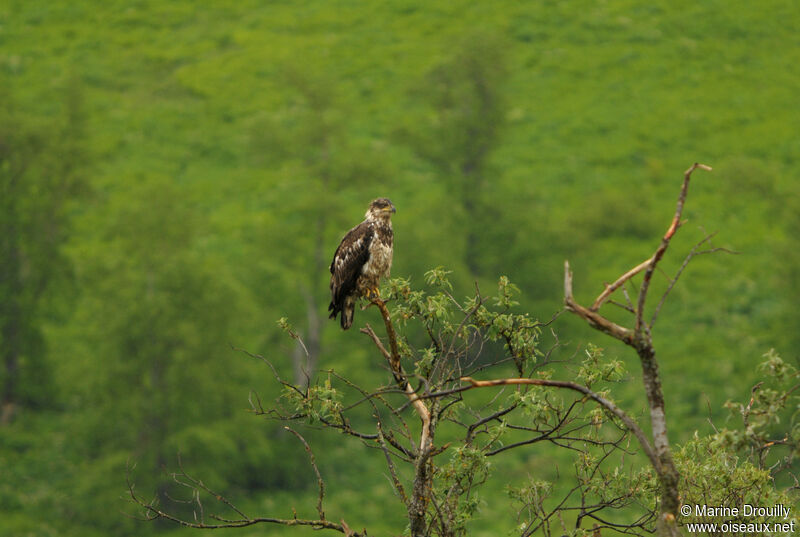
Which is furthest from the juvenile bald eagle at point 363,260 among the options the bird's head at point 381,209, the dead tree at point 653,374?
the dead tree at point 653,374

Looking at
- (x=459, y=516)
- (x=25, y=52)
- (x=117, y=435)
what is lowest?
(x=117, y=435)

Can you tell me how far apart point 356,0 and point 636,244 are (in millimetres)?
27440

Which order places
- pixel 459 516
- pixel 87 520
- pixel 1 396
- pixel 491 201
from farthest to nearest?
pixel 491 201 → pixel 1 396 → pixel 87 520 → pixel 459 516

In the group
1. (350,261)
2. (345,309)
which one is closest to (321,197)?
(345,309)

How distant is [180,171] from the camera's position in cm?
4797

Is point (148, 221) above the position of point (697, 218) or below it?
above

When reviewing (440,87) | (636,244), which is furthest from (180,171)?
(636,244)

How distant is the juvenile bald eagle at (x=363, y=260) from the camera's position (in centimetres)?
1323

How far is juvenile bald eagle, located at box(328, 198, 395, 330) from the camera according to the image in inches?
521

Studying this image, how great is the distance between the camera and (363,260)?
521 inches

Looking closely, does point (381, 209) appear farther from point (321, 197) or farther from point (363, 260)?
point (321, 197)

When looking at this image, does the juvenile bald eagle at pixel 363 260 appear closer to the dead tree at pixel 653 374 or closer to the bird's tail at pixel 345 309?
the bird's tail at pixel 345 309

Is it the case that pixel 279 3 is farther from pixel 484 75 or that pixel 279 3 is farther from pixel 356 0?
pixel 484 75

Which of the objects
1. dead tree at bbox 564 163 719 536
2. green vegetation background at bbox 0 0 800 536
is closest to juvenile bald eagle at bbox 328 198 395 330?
dead tree at bbox 564 163 719 536
